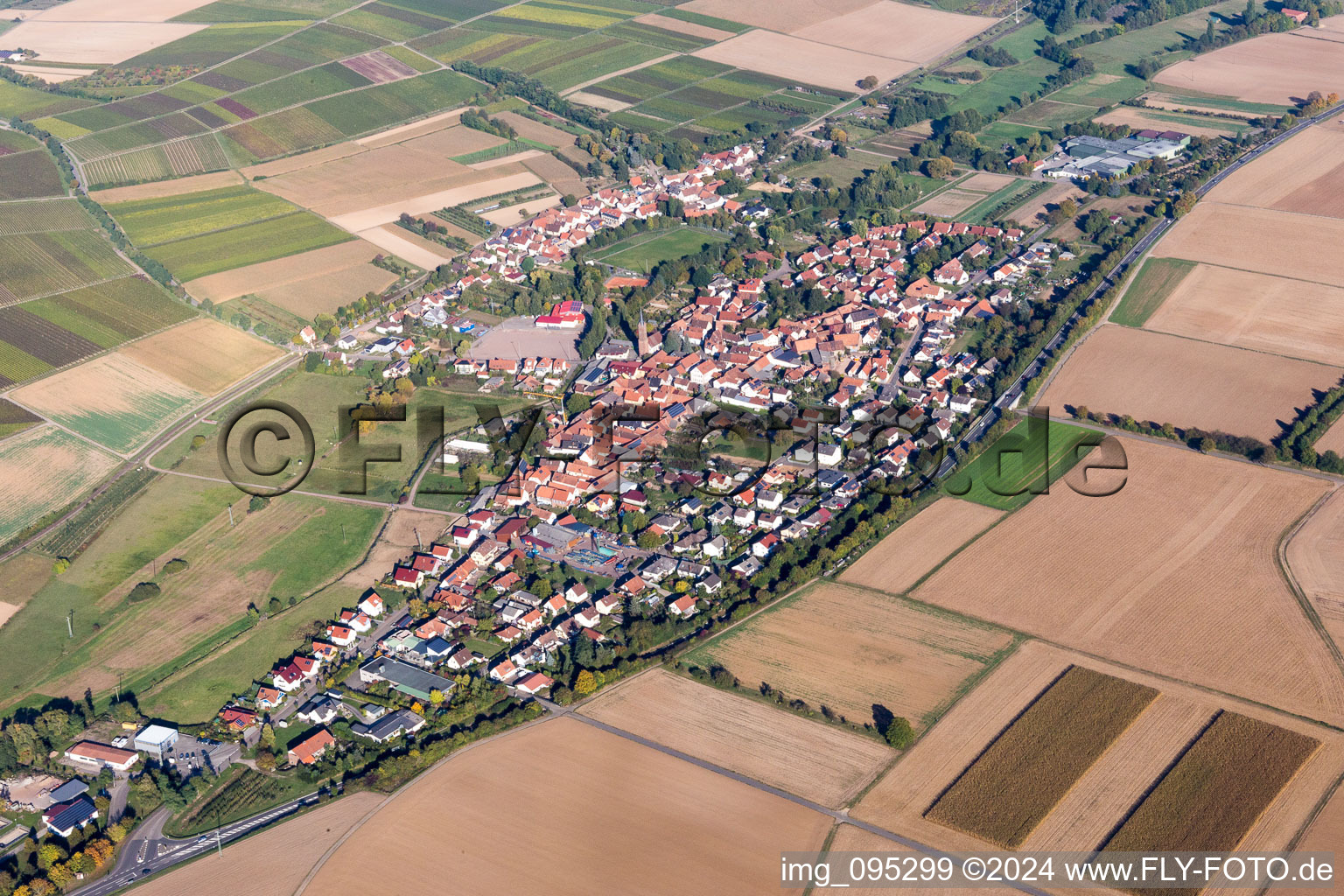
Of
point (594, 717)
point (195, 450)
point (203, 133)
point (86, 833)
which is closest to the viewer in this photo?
point (86, 833)

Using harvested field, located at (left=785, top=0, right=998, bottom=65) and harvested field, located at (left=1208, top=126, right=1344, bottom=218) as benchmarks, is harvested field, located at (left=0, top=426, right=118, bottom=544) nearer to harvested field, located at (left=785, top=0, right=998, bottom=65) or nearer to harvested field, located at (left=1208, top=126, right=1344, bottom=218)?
harvested field, located at (left=1208, top=126, right=1344, bottom=218)

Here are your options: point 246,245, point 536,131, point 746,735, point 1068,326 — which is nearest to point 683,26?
point 536,131

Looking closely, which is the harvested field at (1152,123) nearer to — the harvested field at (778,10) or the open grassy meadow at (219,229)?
the harvested field at (778,10)

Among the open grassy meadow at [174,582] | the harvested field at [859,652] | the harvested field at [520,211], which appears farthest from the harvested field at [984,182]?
the open grassy meadow at [174,582]

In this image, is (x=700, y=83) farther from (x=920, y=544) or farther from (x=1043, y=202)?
(x=920, y=544)

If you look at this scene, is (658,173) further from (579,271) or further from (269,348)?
(269,348)

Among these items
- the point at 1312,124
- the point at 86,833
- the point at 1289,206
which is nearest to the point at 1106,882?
the point at 86,833
